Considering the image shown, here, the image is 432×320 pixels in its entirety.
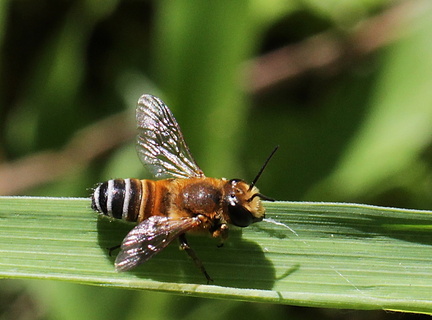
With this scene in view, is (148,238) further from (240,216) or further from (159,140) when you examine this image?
(159,140)

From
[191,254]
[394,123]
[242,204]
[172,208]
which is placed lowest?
[191,254]

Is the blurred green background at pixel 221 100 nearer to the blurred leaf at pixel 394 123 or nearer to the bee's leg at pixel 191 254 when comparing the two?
the blurred leaf at pixel 394 123

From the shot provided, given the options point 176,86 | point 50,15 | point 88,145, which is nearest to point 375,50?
point 176,86

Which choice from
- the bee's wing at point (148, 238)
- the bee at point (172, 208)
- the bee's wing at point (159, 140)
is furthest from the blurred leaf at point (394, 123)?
the bee's wing at point (148, 238)

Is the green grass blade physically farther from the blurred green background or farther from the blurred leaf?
the blurred leaf

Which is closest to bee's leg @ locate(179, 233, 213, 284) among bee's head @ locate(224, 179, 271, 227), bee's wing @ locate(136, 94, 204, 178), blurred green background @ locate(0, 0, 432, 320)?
bee's head @ locate(224, 179, 271, 227)

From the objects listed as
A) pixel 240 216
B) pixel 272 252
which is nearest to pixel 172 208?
pixel 240 216
